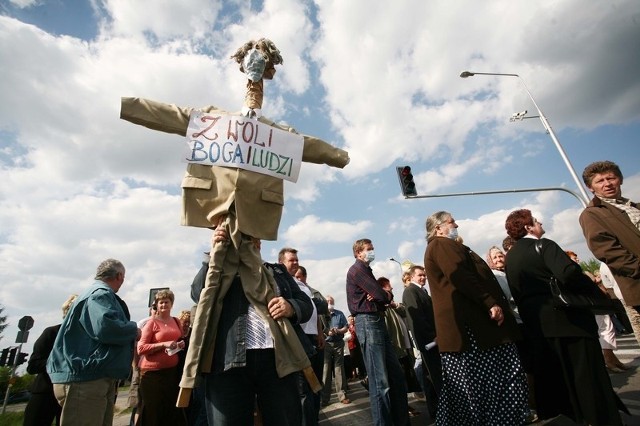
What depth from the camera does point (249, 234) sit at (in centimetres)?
192

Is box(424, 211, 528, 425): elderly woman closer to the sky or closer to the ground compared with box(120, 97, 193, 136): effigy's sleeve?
closer to the ground

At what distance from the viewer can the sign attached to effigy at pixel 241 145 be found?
206 cm

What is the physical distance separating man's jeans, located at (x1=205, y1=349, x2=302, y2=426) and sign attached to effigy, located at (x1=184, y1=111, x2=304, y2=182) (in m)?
1.02

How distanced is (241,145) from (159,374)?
153 inches

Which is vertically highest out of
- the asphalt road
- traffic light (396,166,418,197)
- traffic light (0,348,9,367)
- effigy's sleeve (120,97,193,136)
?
traffic light (396,166,418,197)

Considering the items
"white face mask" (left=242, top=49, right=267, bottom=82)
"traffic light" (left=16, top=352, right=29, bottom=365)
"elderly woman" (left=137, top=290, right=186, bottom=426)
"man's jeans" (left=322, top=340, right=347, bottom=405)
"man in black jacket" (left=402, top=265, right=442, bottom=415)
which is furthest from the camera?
"traffic light" (left=16, top=352, right=29, bottom=365)

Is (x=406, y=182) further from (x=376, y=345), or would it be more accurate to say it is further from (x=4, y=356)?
(x=4, y=356)

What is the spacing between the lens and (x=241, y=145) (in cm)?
210

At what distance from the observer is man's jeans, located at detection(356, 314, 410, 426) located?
12.7 ft

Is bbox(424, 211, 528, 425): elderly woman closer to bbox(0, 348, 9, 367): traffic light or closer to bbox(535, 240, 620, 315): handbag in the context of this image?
bbox(535, 240, 620, 315): handbag

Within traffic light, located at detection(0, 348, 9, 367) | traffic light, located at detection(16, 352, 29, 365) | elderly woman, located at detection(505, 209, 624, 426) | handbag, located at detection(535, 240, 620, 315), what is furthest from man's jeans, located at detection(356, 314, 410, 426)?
traffic light, located at detection(0, 348, 9, 367)

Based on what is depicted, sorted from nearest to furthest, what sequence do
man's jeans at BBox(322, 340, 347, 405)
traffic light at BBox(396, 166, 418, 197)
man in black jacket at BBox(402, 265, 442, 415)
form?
man in black jacket at BBox(402, 265, 442, 415)
man's jeans at BBox(322, 340, 347, 405)
traffic light at BBox(396, 166, 418, 197)

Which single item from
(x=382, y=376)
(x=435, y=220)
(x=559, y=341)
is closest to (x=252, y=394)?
(x=382, y=376)

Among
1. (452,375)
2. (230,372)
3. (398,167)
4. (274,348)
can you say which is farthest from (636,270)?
(398,167)
